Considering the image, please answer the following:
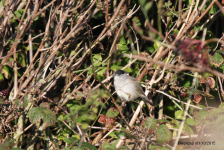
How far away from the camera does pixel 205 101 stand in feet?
10.4

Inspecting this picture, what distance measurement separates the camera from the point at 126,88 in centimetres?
352

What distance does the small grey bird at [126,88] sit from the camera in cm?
307

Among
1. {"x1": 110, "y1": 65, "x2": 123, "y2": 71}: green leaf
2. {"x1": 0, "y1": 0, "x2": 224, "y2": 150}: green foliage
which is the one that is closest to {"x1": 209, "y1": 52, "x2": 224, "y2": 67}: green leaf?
{"x1": 0, "y1": 0, "x2": 224, "y2": 150}: green foliage

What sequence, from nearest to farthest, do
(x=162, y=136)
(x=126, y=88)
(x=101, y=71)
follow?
(x=162, y=136)
(x=101, y=71)
(x=126, y=88)

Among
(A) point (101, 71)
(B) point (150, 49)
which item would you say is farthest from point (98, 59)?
(B) point (150, 49)

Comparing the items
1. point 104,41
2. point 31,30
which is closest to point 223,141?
point 104,41

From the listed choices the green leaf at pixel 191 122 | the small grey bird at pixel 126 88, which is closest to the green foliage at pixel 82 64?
the green leaf at pixel 191 122

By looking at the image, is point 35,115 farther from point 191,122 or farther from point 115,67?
point 191,122

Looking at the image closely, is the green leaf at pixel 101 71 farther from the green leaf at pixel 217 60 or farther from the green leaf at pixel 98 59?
the green leaf at pixel 217 60

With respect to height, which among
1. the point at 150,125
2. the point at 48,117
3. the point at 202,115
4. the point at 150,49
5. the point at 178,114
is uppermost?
the point at 150,49

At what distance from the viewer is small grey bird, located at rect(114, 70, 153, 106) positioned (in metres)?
3.07

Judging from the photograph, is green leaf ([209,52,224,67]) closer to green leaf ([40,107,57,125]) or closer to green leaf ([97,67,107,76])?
green leaf ([97,67,107,76])

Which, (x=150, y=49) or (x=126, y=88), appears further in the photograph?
(x=126, y=88)

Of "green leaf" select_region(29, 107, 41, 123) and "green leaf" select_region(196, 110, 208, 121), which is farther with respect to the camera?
"green leaf" select_region(196, 110, 208, 121)
